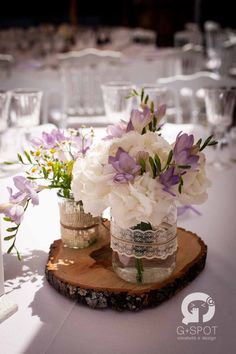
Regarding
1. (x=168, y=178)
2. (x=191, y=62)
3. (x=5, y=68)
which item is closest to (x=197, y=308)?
(x=168, y=178)

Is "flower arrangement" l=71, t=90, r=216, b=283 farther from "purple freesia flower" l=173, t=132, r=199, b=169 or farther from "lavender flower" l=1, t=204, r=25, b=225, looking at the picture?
"lavender flower" l=1, t=204, r=25, b=225

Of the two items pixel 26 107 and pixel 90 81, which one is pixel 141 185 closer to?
pixel 26 107

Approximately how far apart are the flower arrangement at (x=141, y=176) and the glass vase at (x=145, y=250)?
0.05 metres

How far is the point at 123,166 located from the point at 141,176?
4 cm

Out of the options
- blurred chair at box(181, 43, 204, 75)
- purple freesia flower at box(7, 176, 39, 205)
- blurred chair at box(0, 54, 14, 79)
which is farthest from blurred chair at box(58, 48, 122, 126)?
purple freesia flower at box(7, 176, 39, 205)

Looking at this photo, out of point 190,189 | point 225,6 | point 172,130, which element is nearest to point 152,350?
point 190,189

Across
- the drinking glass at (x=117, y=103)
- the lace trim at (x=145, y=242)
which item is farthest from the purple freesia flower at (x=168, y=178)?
the drinking glass at (x=117, y=103)

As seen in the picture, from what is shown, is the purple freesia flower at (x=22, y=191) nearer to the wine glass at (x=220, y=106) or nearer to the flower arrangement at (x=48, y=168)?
the flower arrangement at (x=48, y=168)

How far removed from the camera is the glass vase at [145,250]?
1.04 meters

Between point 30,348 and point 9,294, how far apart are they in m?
0.18

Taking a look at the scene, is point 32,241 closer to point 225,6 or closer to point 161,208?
point 161,208

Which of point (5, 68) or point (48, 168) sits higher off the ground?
point (5, 68)

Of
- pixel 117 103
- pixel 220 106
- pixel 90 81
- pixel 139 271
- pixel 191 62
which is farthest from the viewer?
pixel 191 62

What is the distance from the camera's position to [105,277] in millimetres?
1099
